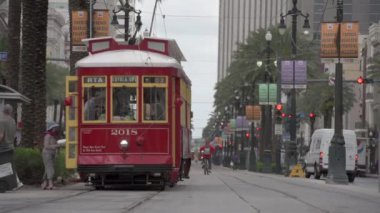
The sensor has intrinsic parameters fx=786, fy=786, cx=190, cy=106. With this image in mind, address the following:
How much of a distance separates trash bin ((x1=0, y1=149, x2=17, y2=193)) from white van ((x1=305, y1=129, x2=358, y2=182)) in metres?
22.5

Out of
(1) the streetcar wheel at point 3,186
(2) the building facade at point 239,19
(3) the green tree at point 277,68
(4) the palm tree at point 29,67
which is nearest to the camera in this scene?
(1) the streetcar wheel at point 3,186

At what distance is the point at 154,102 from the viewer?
19.6 m

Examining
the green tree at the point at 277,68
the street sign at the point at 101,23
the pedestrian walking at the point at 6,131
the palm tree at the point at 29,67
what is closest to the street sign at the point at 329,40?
the street sign at the point at 101,23

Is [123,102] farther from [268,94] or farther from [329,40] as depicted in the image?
[268,94]

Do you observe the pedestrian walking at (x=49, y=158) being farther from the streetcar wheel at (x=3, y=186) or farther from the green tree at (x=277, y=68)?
the green tree at (x=277, y=68)

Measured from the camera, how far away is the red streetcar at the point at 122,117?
1938cm

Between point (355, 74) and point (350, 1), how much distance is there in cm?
1350

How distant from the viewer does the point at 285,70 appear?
41406 mm

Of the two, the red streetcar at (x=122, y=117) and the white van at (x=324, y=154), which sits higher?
the red streetcar at (x=122, y=117)

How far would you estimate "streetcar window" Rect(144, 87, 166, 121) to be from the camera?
64.1 ft

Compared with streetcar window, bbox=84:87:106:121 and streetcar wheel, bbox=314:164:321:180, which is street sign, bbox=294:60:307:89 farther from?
streetcar window, bbox=84:87:106:121

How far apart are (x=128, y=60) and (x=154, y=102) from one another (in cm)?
124

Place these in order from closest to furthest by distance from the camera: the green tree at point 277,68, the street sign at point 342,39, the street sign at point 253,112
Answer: the street sign at point 342,39, the green tree at point 277,68, the street sign at point 253,112

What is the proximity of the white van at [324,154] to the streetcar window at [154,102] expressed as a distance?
20009mm
